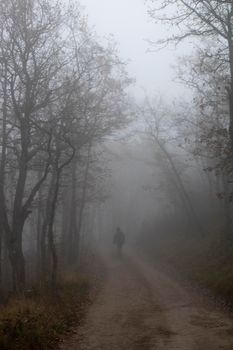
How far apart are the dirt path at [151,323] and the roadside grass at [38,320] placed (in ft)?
1.29

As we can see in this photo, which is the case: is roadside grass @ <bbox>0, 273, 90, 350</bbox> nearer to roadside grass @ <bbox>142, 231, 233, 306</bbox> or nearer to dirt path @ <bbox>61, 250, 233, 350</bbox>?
dirt path @ <bbox>61, 250, 233, 350</bbox>

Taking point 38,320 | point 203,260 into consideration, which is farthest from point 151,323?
point 203,260

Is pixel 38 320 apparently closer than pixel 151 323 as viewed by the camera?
Yes

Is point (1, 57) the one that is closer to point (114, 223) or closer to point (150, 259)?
point (150, 259)

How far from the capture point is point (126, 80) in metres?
27.0

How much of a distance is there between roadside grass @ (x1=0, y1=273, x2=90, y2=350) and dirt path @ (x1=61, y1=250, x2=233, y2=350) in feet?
1.29

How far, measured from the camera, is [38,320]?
1018 cm

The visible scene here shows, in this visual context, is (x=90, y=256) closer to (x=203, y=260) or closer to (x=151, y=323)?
(x=203, y=260)

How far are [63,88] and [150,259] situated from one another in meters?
15.1

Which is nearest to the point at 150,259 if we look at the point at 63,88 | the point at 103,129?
the point at 103,129

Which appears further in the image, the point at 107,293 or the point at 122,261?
the point at 122,261

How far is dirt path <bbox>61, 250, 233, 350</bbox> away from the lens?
31.3ft

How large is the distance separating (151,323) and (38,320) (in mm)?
2830

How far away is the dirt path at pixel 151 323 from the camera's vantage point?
31.3ft
